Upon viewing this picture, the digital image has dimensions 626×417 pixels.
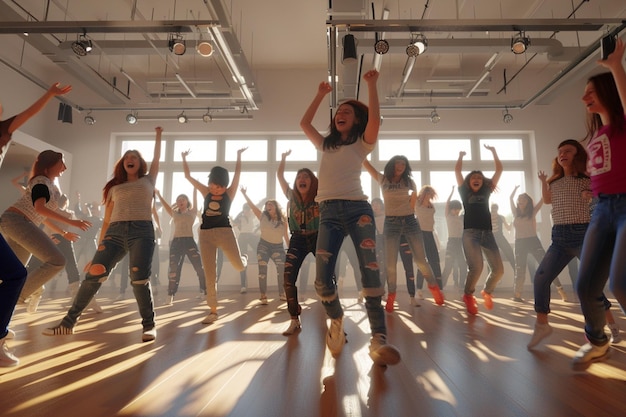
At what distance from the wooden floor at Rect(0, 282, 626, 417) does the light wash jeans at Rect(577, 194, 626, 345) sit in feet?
0.89

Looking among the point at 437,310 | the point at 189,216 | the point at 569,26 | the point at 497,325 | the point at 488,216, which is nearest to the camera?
the point at 497,325

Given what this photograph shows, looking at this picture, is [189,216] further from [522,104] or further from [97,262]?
[522,104]

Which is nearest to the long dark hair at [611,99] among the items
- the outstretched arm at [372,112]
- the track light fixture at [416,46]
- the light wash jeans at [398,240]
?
the outstretched arm at [372,112]

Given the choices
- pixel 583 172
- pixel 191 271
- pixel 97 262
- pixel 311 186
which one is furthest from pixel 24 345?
pixel 191 271

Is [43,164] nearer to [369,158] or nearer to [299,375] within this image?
[299,375]

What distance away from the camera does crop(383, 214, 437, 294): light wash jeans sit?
3770 mm

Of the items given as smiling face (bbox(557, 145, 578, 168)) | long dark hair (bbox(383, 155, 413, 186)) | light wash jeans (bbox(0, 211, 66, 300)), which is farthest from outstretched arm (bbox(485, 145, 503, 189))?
light wash jeans (bbox(0, 211, 66, 300))

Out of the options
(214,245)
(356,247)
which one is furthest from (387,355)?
(214,245)

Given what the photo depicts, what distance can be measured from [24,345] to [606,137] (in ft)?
11.7

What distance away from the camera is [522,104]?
7.09 metres

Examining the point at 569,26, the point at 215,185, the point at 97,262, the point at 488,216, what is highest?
the point at 569,26

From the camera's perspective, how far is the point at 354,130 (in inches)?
80.7

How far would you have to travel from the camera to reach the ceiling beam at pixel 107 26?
4164mm

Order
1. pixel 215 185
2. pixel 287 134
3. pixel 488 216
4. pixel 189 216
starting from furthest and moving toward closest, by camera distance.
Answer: pixel 287 134
pixel 189 216
pixel 488 216
pixel 215 185
